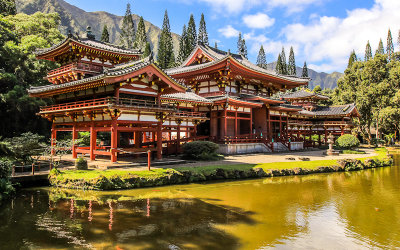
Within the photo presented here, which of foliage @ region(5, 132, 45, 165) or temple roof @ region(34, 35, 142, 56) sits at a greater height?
temple roof @ region(34, 35, 142, 56)

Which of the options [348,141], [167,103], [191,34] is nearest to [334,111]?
[348,141]

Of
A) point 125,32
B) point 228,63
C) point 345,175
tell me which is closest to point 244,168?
point 345,175

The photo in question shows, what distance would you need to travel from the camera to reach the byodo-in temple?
18.3 m

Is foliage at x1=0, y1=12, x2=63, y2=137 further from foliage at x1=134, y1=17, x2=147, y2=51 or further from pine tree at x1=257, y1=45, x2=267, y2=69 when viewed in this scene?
pine tree at x1=257, y1=45, x2=267, y2=69

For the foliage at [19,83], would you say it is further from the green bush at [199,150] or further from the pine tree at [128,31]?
the pine tree at [128,31]

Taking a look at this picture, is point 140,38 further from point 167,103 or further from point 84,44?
point 84,44

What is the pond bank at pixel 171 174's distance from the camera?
46.1 feet

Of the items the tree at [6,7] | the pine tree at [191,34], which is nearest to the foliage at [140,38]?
the pine tree at [191,34]

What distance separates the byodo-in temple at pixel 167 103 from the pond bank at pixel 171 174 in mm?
3322

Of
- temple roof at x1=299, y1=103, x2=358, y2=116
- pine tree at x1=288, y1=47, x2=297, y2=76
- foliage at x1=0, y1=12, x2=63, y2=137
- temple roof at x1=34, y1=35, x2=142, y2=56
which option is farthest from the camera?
Result: pine tree at x1=288, y1=47, x2=297, y2=76

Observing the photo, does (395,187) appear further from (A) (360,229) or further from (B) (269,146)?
(B) (269,146)

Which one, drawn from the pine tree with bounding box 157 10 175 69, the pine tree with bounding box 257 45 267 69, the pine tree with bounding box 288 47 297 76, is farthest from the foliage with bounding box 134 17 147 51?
the pine tree with bounding box 288 47 297 76

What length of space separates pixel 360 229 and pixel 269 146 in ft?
76.2

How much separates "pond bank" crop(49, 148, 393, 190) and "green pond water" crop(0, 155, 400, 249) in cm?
55
